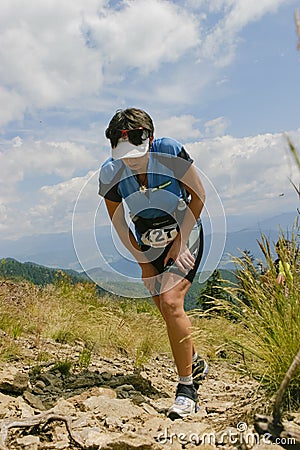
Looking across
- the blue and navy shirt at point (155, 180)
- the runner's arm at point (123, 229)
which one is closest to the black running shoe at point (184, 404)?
the runner's arm at point (123, 229)

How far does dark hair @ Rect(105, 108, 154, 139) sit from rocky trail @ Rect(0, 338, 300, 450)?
1797 mm

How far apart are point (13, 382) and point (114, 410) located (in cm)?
105

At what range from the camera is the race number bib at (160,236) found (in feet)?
12.0

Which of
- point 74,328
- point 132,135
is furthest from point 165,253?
point 74,328

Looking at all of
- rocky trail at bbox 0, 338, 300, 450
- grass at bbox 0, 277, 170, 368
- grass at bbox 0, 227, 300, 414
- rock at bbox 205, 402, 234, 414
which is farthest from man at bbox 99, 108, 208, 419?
grass at bbox 0, 277, 170, 368

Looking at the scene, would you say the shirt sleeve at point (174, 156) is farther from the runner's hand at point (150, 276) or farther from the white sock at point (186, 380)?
the white sock at point (186, 380)

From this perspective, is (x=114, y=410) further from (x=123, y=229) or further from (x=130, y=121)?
(x=130, y=121)

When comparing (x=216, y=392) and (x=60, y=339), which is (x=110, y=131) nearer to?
(x=216, y=392)

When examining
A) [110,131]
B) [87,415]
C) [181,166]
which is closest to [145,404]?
[87,415]

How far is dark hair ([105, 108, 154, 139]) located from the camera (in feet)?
11.5

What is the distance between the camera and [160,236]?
3668 mm

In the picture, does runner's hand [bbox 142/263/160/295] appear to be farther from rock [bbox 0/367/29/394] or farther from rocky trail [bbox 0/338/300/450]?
rock [bbox 0/367/29/394]

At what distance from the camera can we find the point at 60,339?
5.62m

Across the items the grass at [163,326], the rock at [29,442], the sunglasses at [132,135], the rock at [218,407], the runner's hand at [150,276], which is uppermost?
the sunglasses at [132,135]
